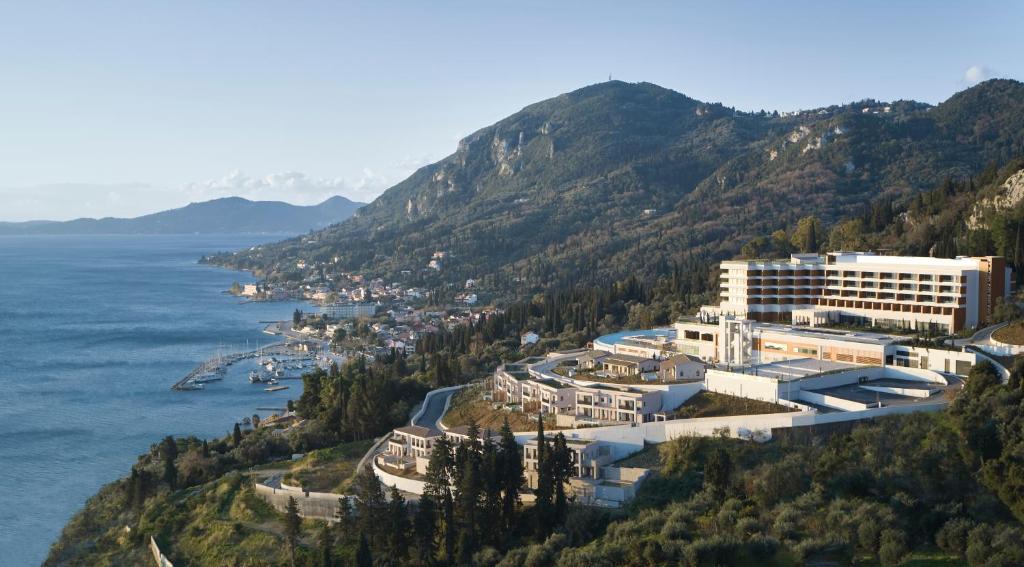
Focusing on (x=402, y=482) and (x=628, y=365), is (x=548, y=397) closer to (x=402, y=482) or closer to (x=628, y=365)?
(x=628, y=365)

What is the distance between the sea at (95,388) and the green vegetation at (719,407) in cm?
2097

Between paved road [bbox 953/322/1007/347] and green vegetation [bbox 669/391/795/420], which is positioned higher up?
paved road [bbox 953/322/1007/347]

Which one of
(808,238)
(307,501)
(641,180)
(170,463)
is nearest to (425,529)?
(307,501)

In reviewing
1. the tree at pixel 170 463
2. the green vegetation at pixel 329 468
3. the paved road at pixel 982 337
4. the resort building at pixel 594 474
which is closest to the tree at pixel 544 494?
the resort building at pixel 594 474

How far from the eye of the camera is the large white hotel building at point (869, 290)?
35.6 meters

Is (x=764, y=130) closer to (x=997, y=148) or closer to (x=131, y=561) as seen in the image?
(x=997, y=148)

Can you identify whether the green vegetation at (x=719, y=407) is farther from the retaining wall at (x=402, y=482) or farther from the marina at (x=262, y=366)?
the marina at (x=262, y=366)

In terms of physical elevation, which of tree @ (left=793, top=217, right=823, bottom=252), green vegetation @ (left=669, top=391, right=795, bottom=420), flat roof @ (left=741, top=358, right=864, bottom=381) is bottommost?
green vegetation @ (left=669, top=391, right=795, bottom=420)

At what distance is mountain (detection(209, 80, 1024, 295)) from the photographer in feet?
298

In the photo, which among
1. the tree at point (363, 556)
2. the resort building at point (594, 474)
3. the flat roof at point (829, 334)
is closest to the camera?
the tree at point (363, 556)

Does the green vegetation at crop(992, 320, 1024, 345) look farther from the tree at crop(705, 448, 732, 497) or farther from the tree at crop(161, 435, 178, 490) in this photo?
the tree at crop(161, 435, 178, 490)

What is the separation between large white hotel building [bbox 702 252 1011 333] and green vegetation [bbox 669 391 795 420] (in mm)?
10994

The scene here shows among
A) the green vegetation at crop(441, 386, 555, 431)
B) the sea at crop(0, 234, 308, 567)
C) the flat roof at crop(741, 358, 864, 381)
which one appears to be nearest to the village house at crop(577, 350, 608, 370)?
the green vegetation at crop(441, 386, 555, 431)

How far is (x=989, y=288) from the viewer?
117ft
